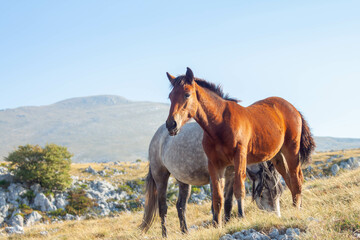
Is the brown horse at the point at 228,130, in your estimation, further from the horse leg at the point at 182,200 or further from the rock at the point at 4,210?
the rock at the point at 4,210

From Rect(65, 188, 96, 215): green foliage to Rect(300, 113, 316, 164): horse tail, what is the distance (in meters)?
22.6

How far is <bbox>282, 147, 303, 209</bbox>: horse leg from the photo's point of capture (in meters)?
6.40

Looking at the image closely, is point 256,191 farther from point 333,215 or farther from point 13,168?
point 13,168

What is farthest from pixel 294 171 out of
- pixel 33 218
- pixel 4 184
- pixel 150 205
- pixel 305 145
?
pixel 4 184

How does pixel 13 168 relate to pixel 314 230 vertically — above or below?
below

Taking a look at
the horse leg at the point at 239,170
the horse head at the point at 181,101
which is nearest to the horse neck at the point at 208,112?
the horse head at the point at 181,101

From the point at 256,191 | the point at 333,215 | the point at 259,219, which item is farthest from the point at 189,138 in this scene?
the point at 333,215

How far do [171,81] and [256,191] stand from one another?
11.0 feet

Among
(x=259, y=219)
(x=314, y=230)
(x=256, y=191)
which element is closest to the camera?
(x=314, y=230)

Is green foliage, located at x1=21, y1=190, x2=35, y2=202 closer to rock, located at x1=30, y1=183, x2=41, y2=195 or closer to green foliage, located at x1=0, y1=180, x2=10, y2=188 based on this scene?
rock, located at x1=30, y1=183, x2=41, y2=195

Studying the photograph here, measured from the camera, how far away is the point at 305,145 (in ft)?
22.1

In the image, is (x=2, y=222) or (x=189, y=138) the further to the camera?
(x=2, y=222)

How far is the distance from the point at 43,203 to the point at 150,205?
832 inches

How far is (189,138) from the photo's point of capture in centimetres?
762
